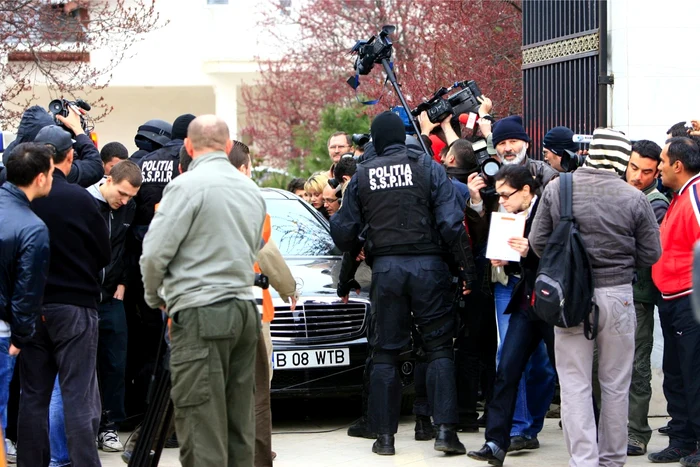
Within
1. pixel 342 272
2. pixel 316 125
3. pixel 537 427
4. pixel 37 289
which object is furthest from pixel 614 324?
pixel 316 125

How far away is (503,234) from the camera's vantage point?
6.95 m

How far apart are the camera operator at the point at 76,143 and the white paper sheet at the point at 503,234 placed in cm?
256

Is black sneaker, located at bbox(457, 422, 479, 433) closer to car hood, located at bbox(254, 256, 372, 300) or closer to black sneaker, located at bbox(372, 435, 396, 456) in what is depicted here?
black sneaker, located at bbox(372, 435, 396, 456)

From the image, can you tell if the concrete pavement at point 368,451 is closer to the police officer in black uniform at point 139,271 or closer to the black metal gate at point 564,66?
the police officer in black uniform at point 139,271

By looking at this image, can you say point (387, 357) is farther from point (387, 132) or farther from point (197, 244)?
point (197, 244)

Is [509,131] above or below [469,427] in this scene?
above

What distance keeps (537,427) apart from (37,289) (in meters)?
3.59

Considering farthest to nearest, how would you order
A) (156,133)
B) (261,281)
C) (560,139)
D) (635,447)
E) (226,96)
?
(226,96), (156,133), (560,139), (635,447), (261,281)

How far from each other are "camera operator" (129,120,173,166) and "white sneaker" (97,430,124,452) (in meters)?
2.11

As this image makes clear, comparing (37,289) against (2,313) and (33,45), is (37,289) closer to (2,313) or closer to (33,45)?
(2,313)

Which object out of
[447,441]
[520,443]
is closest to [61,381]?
[447,441]

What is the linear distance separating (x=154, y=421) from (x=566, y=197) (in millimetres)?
2661

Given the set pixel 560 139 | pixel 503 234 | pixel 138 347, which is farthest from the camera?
pixel 138 347

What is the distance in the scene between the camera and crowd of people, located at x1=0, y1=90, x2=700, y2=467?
5.55 metres
